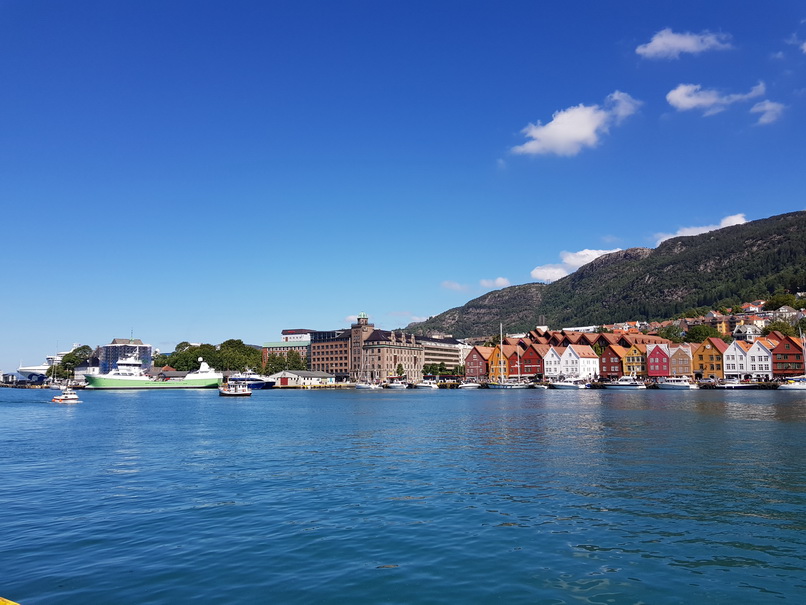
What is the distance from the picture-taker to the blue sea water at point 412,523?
12312mm

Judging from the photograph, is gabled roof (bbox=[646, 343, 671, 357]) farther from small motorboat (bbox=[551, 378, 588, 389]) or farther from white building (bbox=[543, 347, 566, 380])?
white building (bbox=[543, 347, 566, 380])

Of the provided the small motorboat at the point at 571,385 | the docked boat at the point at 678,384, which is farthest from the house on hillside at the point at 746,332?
the small motorboat at the point at 571,385

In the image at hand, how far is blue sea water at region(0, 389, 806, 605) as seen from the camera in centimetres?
1231

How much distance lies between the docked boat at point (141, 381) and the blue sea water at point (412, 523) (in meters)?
143

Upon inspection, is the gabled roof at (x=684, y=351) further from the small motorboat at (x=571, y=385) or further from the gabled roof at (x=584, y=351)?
the small motorboat at (x=571, y=385)

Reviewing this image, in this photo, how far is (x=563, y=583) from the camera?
40.3 ft

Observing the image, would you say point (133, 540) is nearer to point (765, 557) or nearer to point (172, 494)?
point (172, 494)

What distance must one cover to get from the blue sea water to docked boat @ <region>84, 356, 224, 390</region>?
14288cm

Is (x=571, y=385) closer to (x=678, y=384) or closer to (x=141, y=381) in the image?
(x=678, y=384)

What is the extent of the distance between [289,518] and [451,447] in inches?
706

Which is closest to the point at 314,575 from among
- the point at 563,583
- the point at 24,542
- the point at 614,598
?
the point at 563,583

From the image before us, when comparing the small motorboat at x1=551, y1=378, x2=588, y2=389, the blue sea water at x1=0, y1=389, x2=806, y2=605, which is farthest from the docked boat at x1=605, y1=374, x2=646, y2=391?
the blue sea water at x1=0, y1=389, x2=806, y2=605

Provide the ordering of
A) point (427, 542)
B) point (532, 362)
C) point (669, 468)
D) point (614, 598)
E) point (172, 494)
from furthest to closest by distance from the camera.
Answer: point (532, 362) < point (669, 468) < point (172, 494) < point (427, 542) < point (614, 598)

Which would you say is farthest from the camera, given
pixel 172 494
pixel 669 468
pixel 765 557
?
pixel 669 468
